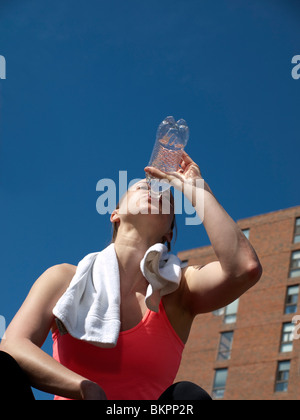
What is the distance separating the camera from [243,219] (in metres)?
39.5

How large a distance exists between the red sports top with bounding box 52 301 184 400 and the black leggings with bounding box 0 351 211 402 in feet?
1.54

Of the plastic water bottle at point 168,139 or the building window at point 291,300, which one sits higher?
the building window at point 291,300

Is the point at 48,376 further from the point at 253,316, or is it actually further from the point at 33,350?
the point at 253,316

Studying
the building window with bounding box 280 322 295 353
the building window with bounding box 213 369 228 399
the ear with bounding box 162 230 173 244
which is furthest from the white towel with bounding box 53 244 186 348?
the building window with bounding box 213 369 228 399

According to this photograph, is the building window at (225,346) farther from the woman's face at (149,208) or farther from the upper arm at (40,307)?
the upper arm at (40,307)

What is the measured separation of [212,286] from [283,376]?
103ft

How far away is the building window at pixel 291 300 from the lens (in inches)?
1350

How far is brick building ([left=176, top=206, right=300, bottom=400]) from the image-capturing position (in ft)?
109

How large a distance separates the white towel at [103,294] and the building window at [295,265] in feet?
111

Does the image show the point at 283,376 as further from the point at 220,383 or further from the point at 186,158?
the point at 186,158

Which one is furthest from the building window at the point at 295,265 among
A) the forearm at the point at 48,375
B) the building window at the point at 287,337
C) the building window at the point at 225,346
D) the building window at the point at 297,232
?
the forearm at the point at 48,375

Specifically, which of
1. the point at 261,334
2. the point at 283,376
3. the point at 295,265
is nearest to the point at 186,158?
the point at 283,376

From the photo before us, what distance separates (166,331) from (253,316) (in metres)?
33.8
